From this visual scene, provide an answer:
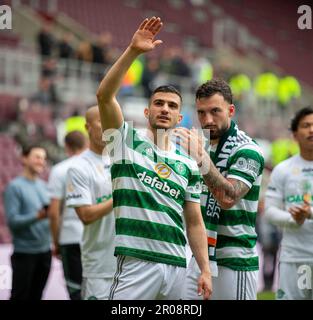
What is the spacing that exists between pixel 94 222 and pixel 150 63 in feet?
39.5

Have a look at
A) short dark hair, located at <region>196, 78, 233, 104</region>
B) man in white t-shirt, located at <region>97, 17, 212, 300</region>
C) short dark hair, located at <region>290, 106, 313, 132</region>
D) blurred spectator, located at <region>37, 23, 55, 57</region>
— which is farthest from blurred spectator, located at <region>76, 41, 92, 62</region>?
man in white t-shirt, located at <region>97, 17, 212, 300</region>

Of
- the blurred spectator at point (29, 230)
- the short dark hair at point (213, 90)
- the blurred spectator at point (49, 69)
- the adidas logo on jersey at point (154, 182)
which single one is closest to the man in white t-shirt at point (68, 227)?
the blurred spectator at point (29, 230)

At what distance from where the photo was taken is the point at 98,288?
18.6ft

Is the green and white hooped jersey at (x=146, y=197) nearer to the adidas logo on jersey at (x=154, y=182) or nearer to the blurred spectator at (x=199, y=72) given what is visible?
the adidas logo on jersey at (x=154, y=182)

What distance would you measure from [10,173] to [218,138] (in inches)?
340

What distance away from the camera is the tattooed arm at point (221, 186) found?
4.46 metres

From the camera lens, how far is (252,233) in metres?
4.96

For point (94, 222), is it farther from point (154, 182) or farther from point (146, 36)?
point (146, 36)

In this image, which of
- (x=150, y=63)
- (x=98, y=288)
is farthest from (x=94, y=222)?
(x=150, y=63)

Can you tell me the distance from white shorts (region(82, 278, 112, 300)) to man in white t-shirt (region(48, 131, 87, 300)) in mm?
947

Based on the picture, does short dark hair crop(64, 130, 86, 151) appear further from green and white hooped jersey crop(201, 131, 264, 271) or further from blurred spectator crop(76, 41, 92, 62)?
blurred spectator crop(76, 41, 92, 62)

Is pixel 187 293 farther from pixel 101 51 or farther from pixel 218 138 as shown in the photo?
pixel 101 51

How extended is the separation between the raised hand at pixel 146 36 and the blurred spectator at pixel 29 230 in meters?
3.13
